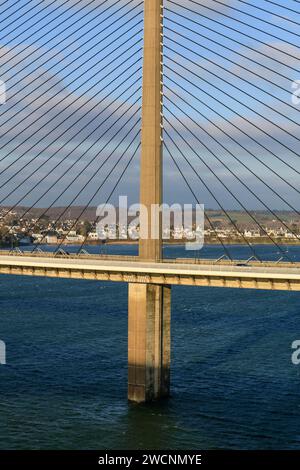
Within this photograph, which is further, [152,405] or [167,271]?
[152,405]

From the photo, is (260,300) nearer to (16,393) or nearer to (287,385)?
(287,385)

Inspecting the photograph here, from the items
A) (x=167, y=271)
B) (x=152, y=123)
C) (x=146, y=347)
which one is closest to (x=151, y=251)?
(x=167, y=271)

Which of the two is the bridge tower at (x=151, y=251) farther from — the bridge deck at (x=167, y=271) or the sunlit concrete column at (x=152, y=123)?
the bridge deck at (x=167, y=271)

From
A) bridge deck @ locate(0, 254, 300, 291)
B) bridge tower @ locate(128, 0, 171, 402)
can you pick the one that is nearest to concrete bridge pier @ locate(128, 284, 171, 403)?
bridge tower @ locate(128, 0, 171, 402)

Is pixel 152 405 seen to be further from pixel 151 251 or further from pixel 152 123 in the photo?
pixel 152 123

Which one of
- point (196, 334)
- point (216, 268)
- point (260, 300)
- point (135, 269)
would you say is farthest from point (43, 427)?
point (260, 300)

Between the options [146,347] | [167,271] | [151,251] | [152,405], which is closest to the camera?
[167,271]

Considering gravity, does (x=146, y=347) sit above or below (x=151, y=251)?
below
